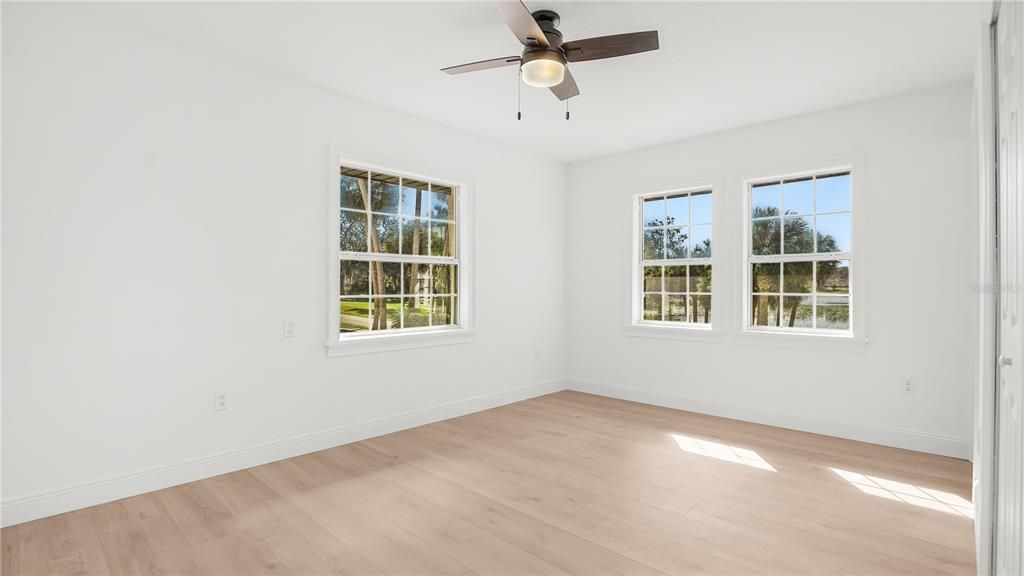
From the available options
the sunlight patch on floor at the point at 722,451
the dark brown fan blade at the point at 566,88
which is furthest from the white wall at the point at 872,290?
the dark brown fan blade at the point at 566,88

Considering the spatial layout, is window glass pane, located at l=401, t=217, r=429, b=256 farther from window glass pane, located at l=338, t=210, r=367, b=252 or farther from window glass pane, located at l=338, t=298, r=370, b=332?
window glass pane, located at l=338, t=298, r=370, b=332

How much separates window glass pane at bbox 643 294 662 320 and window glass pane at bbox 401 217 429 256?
2.46 meters

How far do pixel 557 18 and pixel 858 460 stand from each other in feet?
11.7

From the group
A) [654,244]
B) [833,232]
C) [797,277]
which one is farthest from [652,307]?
[833,232]

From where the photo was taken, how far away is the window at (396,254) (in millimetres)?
4113

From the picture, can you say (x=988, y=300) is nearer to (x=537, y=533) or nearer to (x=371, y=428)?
(x=537, y=533)

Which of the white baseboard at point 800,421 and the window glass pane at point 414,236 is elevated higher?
the window glass pane at point 414,236

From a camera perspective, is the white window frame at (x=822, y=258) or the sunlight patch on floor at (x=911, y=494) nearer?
the sunlight patch on floor at (x=911, y=494)

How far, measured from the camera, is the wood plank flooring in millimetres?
2279

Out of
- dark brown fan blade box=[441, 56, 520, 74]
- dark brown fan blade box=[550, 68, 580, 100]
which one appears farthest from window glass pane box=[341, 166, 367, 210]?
dark brown fan blade box=[550, 68, 580, 100]

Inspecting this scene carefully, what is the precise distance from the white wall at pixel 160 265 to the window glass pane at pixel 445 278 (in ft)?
2.64

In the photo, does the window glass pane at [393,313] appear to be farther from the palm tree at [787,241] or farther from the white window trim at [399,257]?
the palm tree at [787,241]

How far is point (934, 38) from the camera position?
9.89ft

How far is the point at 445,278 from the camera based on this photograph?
4871 mm
